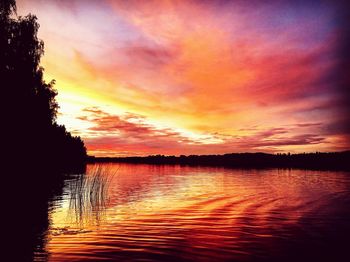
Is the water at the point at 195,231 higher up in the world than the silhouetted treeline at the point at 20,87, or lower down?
lower down

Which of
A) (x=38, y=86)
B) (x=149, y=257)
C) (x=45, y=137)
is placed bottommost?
(x=149, y=257)

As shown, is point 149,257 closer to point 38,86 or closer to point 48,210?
point 48,210

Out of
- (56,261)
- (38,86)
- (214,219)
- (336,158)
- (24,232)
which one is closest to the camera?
(56,261)

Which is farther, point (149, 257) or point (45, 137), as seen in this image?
point (45, 137)

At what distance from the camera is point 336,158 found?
156250 millimetres

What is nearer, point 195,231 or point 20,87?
point 195,231

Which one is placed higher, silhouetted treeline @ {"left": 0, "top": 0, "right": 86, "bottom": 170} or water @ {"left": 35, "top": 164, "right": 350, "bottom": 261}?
silhouetted treeline @ {"left": 0, "top": 0, "right": 86, "bottom": 170}

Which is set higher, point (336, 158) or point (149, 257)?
point (336, 158)

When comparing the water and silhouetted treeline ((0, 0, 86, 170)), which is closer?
the water

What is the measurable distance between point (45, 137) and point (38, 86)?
5.55m

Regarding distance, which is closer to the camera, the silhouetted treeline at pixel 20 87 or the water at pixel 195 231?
the water at pixel 195 231

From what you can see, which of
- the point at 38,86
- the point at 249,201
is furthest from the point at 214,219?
the point at 38,86

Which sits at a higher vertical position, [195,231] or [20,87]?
[20,87]

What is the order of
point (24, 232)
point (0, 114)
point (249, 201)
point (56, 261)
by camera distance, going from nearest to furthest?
1. point (56, 261)
2. point (24, 232)
3. point (0, 114)
4. point (249, 201)
